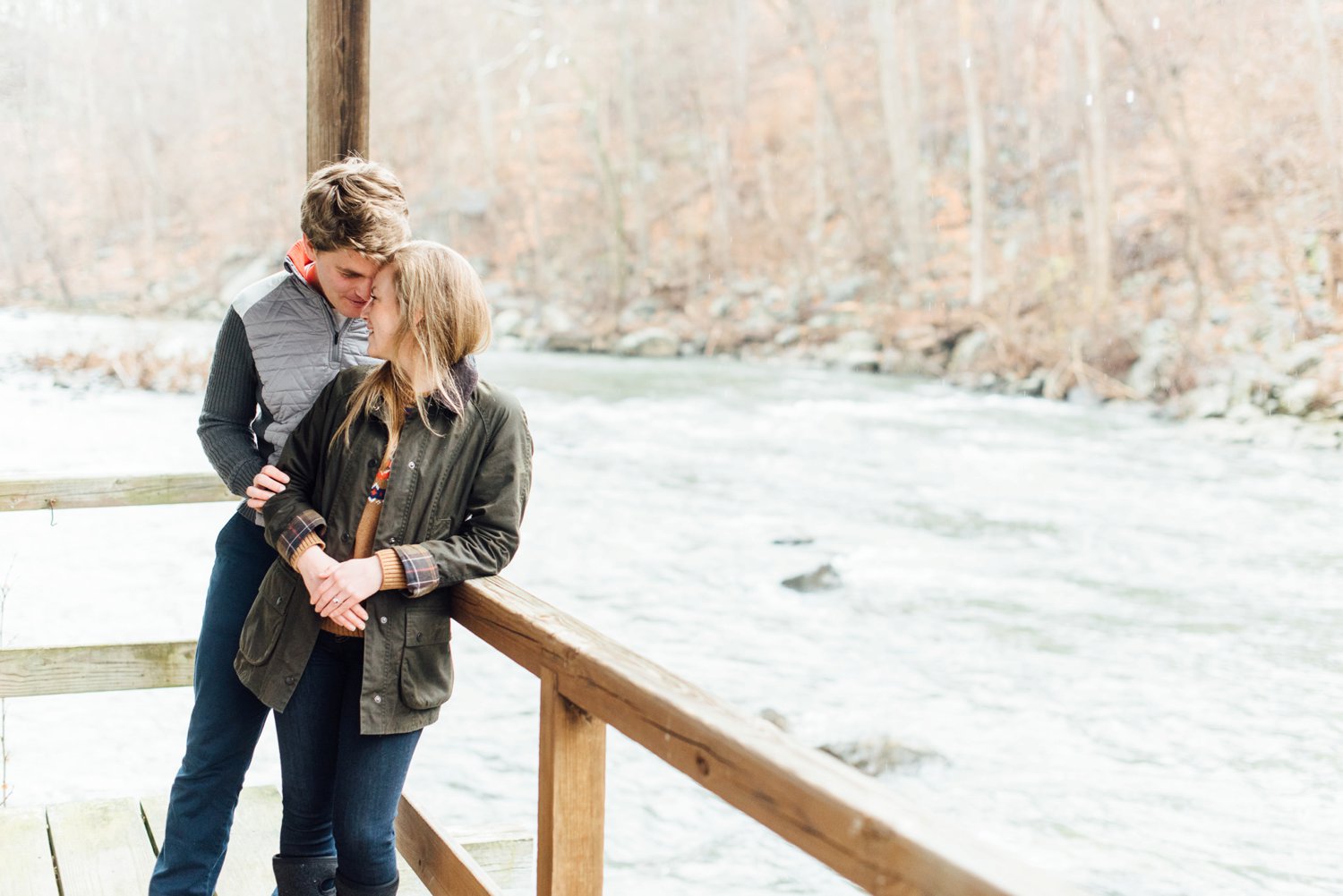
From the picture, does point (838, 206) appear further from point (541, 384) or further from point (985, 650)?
point (985, 650)

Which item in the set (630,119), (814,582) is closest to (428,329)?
(814,582)

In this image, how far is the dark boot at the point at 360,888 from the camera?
1.82 metres

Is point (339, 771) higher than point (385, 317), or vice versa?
point (385, 317)

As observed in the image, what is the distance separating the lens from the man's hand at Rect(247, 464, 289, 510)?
5.86 ft

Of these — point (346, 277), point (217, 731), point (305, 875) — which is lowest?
point (305, 875)

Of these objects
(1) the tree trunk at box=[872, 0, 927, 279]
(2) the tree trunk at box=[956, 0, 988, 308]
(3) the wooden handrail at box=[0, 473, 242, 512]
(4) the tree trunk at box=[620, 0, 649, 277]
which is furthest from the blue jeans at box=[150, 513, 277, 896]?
(4) the tree trunk at box=[620, 0, 649, 277]

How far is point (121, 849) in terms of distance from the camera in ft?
7.97

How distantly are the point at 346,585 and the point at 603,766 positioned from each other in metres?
0.41

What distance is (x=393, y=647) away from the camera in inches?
68.8

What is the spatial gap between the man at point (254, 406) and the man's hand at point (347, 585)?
0.66ft

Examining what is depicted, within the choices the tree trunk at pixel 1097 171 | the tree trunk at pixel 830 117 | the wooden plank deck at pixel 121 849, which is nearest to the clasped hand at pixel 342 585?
the wooden plank deck at pixel 121 849

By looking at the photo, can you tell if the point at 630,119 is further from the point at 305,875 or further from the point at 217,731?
the point at 305,875

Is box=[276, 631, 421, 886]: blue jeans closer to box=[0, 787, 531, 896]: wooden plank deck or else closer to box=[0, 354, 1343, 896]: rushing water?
box=[0, 787, 531, 896]: wooden plank deck

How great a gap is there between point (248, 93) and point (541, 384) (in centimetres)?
521
